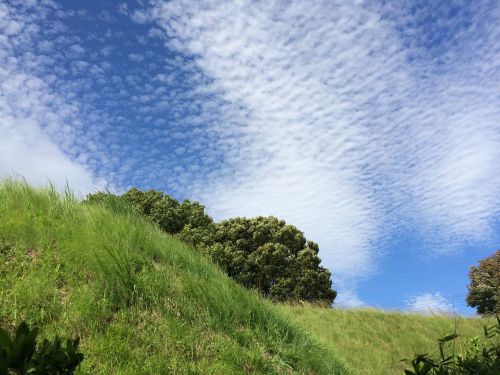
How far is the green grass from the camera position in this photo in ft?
45.1

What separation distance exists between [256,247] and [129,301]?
82.3 ft

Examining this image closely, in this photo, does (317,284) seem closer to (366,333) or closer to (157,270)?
(366,333)

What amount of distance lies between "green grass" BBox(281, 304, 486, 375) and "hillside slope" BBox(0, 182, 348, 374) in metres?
5.23

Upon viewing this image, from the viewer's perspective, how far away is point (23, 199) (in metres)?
8.77

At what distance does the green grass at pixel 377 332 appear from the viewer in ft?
45.1

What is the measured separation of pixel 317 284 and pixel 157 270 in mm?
24245

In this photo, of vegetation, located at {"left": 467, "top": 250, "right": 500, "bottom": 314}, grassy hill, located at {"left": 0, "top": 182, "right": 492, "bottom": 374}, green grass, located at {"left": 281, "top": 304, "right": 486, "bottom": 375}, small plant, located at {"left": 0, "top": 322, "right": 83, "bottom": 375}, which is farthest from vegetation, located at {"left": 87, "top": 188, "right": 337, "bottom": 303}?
small plant, located at {"left": 0, "top": 322, "right": 83, "bottom": 375}

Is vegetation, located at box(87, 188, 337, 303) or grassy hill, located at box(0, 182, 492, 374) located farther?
vegetation, located at box(87, 188, 337, 303)

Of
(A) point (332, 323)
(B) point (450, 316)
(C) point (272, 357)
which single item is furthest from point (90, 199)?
(B) point (450, 316)

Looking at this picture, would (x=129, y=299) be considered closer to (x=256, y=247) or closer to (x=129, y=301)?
(x=129, y=301)

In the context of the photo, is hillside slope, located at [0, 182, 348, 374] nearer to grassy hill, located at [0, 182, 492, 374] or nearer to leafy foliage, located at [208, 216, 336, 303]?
grassy hill, located at [0, 182, 492, 374]

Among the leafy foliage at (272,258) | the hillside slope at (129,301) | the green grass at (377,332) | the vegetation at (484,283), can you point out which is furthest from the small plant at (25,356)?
the vegetation at (484,283)

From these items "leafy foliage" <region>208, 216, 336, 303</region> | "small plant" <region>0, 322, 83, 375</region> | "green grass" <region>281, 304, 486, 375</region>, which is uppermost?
"leafy foliage" <region>208, 216, 336, 303</region>

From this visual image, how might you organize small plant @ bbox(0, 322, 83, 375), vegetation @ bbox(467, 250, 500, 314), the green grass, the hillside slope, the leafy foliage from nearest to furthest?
small plant @ bbox(0, 322, 83, 375) → the hillside slope → the green grass → the leafy foliage → vegetation @ bbox(467, 250, 500, 314)
